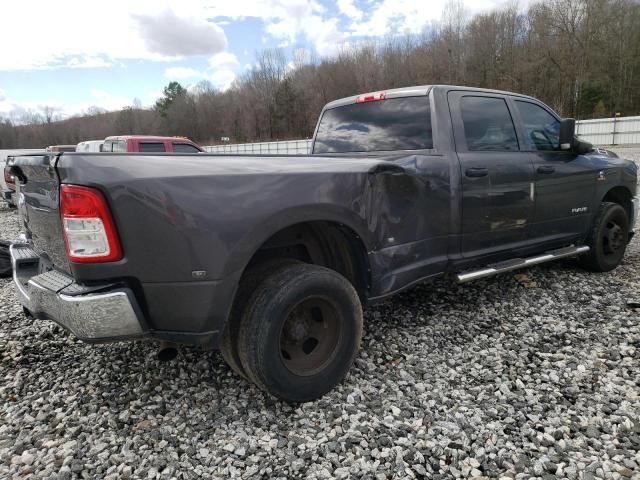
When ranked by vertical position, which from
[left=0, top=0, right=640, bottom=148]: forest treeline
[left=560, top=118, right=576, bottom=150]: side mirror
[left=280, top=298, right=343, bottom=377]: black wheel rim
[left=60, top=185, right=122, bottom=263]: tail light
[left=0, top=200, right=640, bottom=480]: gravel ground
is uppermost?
[left=0, top=0, right=640, bottom=148]: forest treeline

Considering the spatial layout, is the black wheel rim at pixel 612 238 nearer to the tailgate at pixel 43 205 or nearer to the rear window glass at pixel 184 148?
the tailgate at pixel 43 205

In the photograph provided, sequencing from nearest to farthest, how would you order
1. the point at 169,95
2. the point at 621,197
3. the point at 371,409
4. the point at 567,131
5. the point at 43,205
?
the point at 43,205
the point at 371,409
the point at 567,131
the point at 621,197
the point at 169,95

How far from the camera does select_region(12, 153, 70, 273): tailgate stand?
85.7 inches

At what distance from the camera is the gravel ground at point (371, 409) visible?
2160 mm

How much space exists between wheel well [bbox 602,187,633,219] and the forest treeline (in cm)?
4111

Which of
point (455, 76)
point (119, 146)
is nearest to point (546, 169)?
point (119, 146)

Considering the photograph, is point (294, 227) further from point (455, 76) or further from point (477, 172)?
point (455, 76)

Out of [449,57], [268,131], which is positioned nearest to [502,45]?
[449,57]

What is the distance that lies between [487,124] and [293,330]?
2.46 m

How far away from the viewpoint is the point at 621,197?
5094 millimetres

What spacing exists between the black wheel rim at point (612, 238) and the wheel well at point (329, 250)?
3.34 m

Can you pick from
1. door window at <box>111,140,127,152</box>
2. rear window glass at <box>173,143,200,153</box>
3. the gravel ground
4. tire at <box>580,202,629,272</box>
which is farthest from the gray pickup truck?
door window at <box>111,140,127,152</box>

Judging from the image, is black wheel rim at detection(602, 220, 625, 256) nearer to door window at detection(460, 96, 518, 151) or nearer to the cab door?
the cab door

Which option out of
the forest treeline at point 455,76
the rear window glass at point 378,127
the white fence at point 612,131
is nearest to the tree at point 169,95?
the forest treeline at point 455,76
